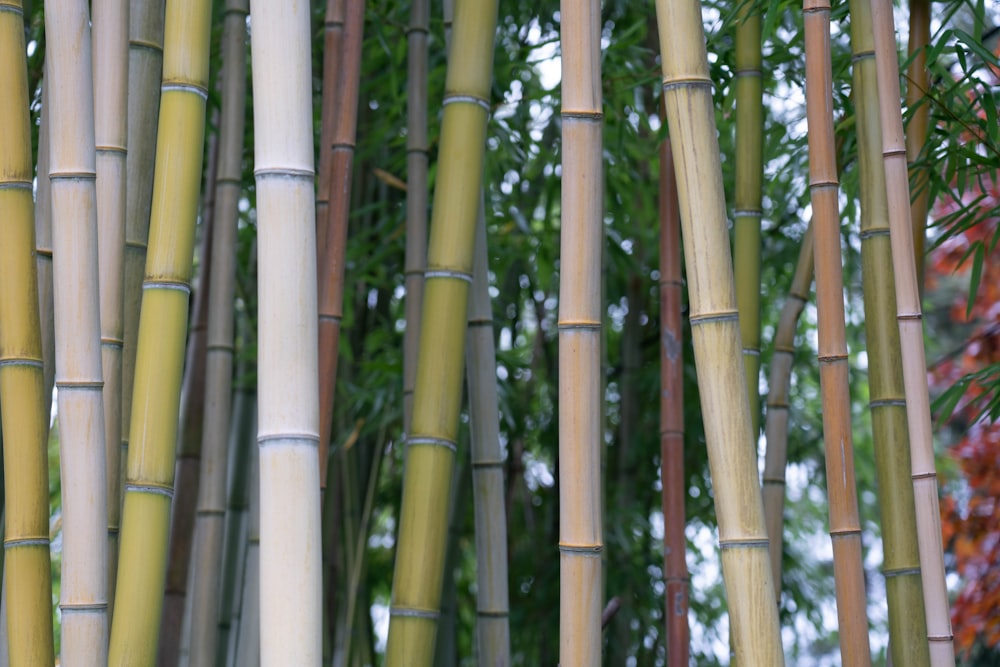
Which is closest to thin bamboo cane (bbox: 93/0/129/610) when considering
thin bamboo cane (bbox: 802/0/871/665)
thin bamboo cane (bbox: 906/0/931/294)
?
thin bamboo cane (bbox: 802/0/871/665)

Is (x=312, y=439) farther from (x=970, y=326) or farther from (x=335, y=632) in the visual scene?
(x=970, y=326)

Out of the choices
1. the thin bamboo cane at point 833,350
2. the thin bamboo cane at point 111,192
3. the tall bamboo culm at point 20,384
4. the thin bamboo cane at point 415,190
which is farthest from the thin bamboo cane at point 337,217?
the thin bamboo cane at point 833,350

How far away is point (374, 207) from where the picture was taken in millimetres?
2885

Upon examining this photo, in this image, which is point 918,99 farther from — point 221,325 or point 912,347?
point 221,325

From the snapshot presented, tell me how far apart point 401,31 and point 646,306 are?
1068 millimetres

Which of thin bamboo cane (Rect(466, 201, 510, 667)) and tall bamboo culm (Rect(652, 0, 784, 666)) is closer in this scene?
tall bamboo culm (Rect(652, 0, 784, 666))

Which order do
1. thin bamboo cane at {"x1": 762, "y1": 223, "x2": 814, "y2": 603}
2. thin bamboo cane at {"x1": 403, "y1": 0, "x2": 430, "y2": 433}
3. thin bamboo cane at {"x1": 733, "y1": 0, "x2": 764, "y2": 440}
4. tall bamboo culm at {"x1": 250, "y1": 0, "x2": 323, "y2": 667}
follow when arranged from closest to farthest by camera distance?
1. tall bamboo culm at {"x1": 250, "y1": 0, "x2": 323, "y2": 667}
2. thin bamboo cane at {"x1": 733, "y1": 0, "x2": 764, "y2": 440}
3. thin bamboo cane at {"x1": 762, "y1": 223, "x2": 814, "y2": 603}
4. thin bamboo cane at {"x1": 403, "y1": 0, "x2": 430, "y2": 433}

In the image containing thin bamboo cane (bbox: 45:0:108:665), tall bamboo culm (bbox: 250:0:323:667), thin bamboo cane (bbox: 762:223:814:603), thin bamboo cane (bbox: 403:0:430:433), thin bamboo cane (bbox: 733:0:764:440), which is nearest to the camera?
tall bamboo culm (bbox: 250:0:323:667)

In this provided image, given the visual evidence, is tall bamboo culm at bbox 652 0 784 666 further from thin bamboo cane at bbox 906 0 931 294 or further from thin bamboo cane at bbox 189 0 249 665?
thin bamboo cane at bbox 189 0 249 665

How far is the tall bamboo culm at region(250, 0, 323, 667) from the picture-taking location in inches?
42.1

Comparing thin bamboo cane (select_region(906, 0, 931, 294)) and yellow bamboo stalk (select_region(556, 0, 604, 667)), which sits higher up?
thin bamboo cane (select_region(906, 0, 931, 294))

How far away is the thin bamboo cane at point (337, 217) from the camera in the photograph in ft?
5.41

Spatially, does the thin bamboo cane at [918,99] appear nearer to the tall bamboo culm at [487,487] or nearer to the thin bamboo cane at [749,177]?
the thin bamboo cane at [749,177]

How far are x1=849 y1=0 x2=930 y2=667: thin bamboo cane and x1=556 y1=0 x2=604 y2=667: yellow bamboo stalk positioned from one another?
15.2 inches
